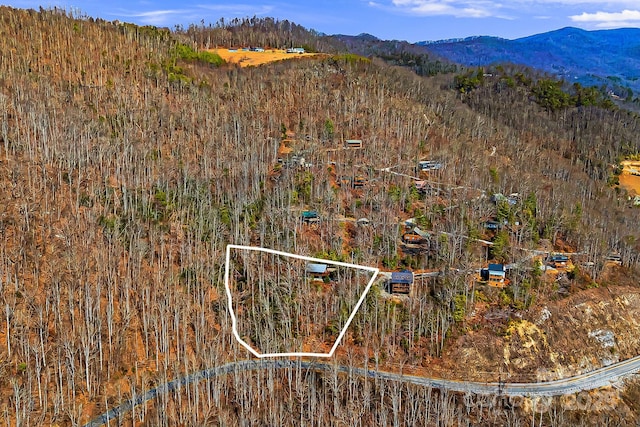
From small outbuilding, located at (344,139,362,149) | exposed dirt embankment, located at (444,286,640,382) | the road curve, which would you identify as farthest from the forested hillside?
small outbuilding, located at (344,139,362,149)

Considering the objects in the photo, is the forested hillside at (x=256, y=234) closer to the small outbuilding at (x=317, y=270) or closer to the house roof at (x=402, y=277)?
the house roof at (x=402, y=277)

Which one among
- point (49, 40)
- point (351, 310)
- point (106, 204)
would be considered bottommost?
point (351, 310)

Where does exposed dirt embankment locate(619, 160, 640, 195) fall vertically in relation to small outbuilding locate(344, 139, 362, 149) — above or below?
below

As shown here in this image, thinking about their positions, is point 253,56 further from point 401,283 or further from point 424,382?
point 424,382

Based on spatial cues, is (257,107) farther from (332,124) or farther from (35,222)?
(35,222)

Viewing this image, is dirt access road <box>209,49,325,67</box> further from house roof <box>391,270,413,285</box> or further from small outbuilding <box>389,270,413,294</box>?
small outbuilding <box>389,270,413,294</box>

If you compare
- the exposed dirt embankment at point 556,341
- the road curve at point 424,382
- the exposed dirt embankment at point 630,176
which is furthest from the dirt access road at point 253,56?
the road curve at point 424,382

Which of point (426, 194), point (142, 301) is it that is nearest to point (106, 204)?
point (142, 301)
